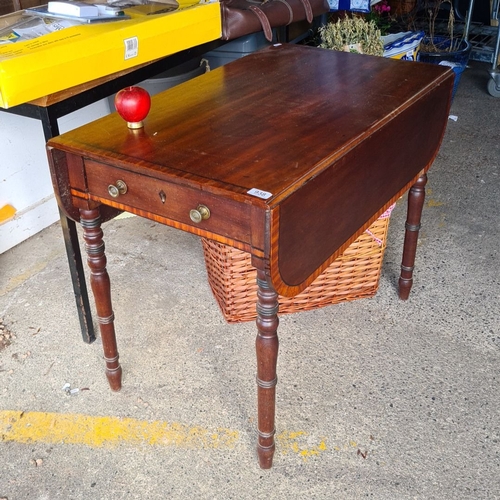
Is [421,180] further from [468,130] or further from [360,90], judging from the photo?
[468,130]

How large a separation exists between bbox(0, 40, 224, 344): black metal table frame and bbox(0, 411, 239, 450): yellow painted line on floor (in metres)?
0.37

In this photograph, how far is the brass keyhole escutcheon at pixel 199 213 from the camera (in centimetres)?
145

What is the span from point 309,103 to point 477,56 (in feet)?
11.7

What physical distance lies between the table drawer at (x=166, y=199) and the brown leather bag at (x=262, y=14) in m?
1.11

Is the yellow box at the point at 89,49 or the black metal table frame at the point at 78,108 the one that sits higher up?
the yellow box at the point at 89,49

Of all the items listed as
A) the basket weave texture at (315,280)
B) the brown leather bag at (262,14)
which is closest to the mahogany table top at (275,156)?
the basket weave texture at (315,280)

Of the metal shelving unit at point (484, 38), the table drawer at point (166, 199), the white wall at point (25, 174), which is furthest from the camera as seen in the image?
the metal shelving unit at point (484, 38)

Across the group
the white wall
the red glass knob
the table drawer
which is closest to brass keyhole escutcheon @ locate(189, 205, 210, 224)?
the table drawer

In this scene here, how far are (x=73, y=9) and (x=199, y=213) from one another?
994 millimetres

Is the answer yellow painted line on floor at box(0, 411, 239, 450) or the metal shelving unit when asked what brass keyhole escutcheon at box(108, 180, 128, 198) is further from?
the metal shelving unit

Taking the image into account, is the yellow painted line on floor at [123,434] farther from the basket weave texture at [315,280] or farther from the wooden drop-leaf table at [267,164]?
the basket weave texture at [315,280]

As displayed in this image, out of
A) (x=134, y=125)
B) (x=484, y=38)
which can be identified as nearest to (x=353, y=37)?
(x=134, y=125)

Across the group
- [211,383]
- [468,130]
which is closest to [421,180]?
[211,383]

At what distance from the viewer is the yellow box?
1.77m
